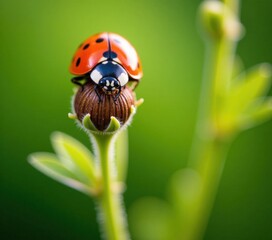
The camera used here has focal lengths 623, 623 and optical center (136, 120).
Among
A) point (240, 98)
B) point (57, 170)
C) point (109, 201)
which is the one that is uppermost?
point (240, 98)

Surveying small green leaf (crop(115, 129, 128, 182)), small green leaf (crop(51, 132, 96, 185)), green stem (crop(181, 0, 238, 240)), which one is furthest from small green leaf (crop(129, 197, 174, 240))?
small green leaf (crop(51, 132, 96, 185))

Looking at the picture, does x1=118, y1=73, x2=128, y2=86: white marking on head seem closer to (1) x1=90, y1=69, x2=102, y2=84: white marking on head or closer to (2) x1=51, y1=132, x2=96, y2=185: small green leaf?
(1) x1=90, y1=69, x2=102, y2=84: white marking on head

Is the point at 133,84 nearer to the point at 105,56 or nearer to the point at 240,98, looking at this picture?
the point at 105,56

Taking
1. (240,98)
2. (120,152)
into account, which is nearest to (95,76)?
(120,152)

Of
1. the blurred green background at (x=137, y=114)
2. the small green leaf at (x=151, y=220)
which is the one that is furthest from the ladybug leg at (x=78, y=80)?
the blurred green background at (x=137, y=114)

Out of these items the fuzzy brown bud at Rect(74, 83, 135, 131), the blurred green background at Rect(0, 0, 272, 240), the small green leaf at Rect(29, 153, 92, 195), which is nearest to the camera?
the fuzzy brown bud at Rect(74, 83, 135, 131)

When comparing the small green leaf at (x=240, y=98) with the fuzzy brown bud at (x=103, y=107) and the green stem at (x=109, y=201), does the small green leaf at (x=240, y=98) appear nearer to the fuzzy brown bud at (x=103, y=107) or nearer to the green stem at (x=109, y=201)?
the green stem at (x=109, y=201)

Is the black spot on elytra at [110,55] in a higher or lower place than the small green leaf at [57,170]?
higher
